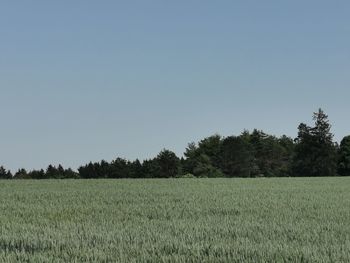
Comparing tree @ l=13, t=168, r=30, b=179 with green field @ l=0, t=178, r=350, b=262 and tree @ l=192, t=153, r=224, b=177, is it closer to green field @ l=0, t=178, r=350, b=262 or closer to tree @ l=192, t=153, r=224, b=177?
tree @ l=192, t=153, r=224, b=177

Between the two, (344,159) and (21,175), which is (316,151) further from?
(21,175)

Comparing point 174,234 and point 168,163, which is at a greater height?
point 168,163

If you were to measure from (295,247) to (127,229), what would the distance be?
366 centimetres

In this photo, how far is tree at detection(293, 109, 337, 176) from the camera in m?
111

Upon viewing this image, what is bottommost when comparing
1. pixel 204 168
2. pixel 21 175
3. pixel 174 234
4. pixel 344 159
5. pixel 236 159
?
pixel 174 234

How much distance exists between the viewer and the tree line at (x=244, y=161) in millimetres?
110812

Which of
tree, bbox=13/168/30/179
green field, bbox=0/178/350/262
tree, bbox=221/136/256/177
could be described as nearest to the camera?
green field, bbox=0/178/350/262

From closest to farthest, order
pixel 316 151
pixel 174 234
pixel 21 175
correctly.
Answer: pixel 174 234, pixel 21 175, pixel 316 151

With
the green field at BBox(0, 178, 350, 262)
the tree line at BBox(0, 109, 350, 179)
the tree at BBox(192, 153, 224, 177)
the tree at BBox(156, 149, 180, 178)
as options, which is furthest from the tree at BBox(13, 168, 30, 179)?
the green field at BBox(0, 178, 350, 262)

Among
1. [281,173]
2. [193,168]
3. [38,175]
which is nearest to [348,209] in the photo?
[38,175]

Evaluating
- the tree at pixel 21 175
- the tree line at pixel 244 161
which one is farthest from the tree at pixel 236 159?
the tree at pixel 21 175

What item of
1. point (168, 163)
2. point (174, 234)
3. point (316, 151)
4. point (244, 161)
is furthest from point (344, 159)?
point (174, 234)

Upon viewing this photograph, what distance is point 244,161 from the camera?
12144 centimetres

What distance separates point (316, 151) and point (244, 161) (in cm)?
1448
